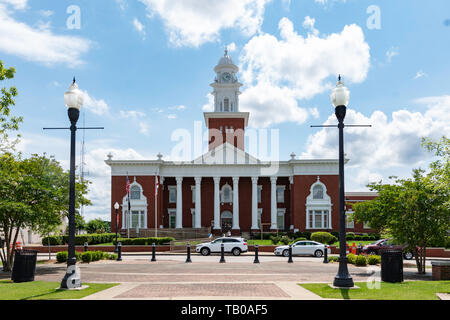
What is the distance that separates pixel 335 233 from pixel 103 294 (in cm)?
4187

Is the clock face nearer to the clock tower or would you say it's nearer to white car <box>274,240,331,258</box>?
the clock tower

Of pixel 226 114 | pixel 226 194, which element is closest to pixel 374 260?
pixel 226 194

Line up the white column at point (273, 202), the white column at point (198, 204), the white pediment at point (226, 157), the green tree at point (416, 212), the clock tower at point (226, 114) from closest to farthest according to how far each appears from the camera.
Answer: the green tree at point (416, 212) < the white column at point (198, 204) < the white column at point (273, 202) < the white pediment at point (226, 157) < the clock tower at point (226, 114)

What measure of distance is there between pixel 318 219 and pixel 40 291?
145 ft

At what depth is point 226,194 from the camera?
2270 inches

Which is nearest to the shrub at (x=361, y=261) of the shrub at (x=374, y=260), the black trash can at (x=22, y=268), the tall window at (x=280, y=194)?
the shrub at (x=374, y=260)

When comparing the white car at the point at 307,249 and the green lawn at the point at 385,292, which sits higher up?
the green lawn at the point at 385,292

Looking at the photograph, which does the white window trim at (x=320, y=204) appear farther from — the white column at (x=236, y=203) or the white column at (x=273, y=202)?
the white column at (x=236, y=203)

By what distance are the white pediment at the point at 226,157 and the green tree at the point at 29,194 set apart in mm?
33094

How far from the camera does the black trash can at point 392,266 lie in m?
15.5

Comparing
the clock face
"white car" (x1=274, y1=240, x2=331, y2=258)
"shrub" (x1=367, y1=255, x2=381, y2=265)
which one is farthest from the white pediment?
"shrub" (x1=367, y1=255, x2=381, y2=265)

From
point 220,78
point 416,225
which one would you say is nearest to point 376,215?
point 416,225
